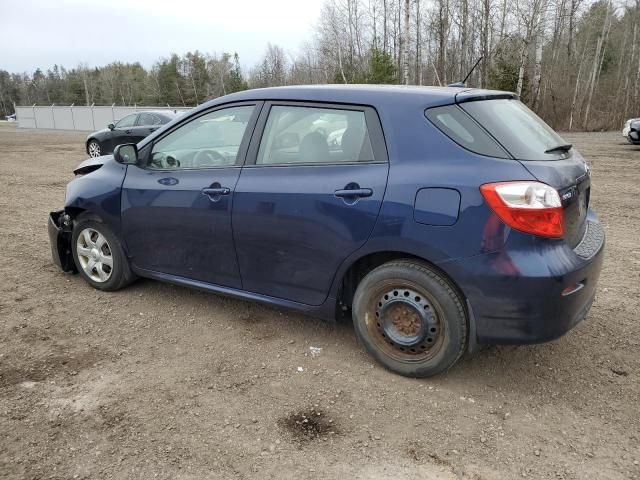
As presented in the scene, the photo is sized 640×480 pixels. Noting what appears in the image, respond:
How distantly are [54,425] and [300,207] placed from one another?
1.85 m

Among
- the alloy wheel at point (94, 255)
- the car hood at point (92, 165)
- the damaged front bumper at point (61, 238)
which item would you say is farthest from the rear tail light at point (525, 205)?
the damaged front bumper at point (61, 238)

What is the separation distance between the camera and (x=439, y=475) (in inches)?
97.1

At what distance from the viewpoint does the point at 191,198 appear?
386cm

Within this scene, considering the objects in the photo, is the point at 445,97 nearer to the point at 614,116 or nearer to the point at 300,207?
the point at 300,207

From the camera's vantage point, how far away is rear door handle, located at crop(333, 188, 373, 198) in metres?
3.12

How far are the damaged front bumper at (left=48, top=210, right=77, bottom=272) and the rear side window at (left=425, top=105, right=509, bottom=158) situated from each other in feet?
11.4

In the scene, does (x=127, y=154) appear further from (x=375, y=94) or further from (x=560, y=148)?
(x=560, y=148)

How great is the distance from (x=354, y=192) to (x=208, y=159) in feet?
4.40

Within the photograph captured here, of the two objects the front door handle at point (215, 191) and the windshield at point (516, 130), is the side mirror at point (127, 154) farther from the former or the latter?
the windshield at point (516, 130)

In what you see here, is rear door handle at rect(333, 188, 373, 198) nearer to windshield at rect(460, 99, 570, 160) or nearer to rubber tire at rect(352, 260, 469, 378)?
rubber tire at rect(352, 260, 469, 378)

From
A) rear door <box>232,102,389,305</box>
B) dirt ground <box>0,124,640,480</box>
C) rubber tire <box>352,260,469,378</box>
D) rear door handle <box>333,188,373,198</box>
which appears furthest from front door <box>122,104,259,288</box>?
rubber tire <box>352,260,469,378</box>

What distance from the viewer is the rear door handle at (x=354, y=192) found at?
10.3 ft

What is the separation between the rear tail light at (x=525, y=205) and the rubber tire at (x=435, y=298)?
0.53 metres

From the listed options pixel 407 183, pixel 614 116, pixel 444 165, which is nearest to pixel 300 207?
pixel 407 183
